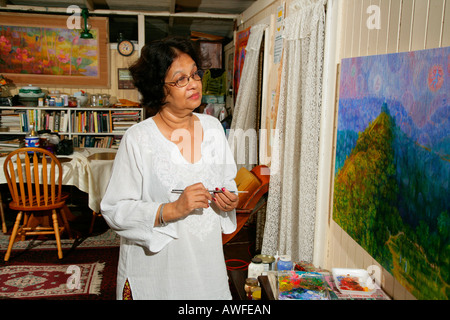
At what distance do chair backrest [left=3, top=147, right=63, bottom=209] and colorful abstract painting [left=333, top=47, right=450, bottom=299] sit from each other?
2.65 metres

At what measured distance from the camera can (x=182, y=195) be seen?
1262 mm

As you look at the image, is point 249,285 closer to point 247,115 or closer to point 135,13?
point 247,115

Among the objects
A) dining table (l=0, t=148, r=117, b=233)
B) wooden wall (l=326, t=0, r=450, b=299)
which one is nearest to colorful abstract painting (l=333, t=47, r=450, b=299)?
wooden wall (l=326, t=0, r=450, b=299)

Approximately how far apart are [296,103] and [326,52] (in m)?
0.47

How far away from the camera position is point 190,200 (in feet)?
4.09

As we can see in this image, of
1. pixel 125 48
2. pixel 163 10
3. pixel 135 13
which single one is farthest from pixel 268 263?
pixel 125 48

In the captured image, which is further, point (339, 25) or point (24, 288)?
point (24, 288)

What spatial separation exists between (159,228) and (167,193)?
0.39 feet

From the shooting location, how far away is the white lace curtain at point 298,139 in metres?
2.59

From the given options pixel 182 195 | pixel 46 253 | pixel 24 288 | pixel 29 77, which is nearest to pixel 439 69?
pixel 182 195

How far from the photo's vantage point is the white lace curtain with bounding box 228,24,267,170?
4406mm

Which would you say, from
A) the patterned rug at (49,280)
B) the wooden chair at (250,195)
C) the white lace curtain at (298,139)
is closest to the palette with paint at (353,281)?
the white lace curtain at (298,139)

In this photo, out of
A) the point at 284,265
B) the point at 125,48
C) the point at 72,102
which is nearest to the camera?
the point at 284,265
